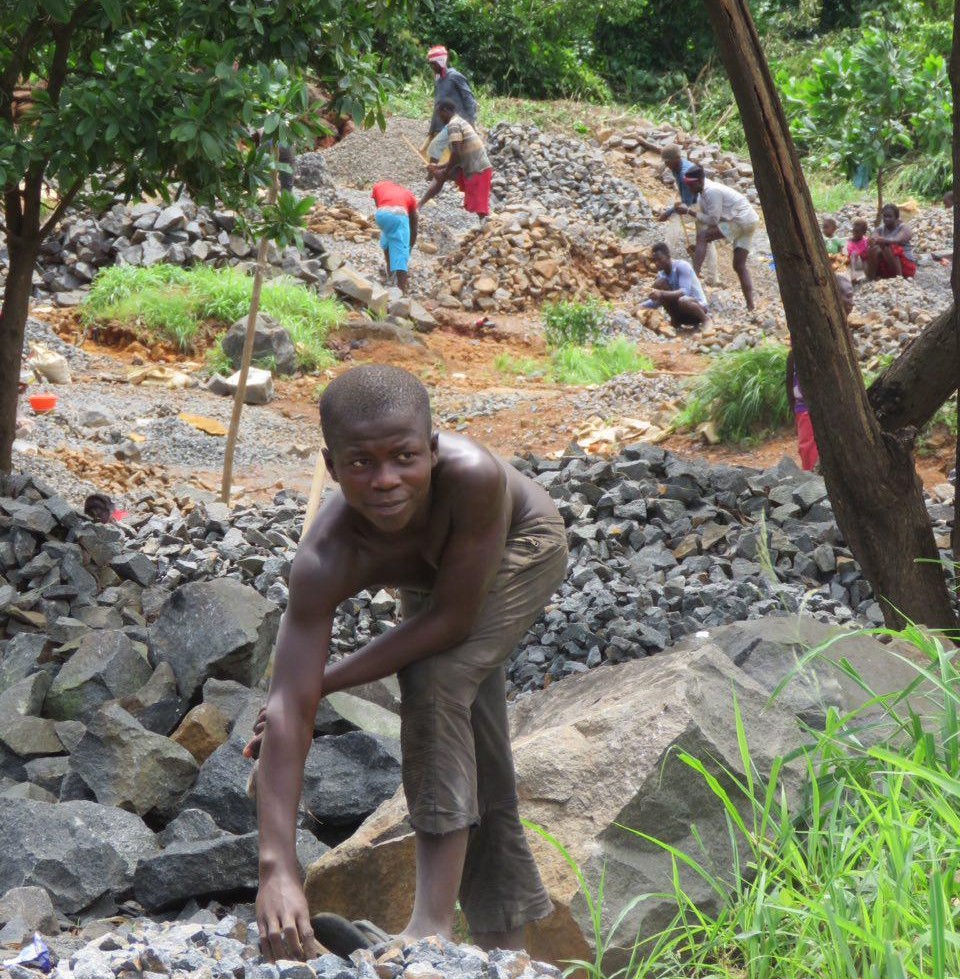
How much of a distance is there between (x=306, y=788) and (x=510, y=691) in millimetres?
1628

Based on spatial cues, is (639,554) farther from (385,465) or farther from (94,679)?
(385,465)

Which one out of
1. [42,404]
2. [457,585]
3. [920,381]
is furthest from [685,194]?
[457,585]

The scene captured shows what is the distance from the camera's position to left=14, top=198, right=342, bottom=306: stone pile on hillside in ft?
48.0

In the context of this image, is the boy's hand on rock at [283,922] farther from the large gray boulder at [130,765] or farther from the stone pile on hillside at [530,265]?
the stone pile on hillside at [530,265]

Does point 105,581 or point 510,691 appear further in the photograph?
point 105,581

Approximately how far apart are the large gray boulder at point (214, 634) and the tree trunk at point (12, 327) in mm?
2258

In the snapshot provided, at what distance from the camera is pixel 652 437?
404 inches

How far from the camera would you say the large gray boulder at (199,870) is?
3.65 metres

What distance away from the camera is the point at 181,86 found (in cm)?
571

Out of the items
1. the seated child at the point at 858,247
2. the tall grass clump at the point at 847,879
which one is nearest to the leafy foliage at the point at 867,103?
the seated child at the point at 858,247

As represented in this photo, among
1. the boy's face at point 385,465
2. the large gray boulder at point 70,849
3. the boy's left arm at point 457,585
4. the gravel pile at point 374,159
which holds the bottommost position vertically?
the large gray boulder at point 70,849

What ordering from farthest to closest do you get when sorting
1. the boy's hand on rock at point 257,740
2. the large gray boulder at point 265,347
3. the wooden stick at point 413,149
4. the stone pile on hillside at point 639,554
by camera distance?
the wooden stick at point 413,149 → the large gray boulder at point 265,347 → the stone pile on hillside at point 639,554 → the boy's hand on rock at point 257,740

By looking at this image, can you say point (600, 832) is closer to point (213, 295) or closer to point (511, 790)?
point (511, 790)

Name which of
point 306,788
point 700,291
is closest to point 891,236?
point 700,291
